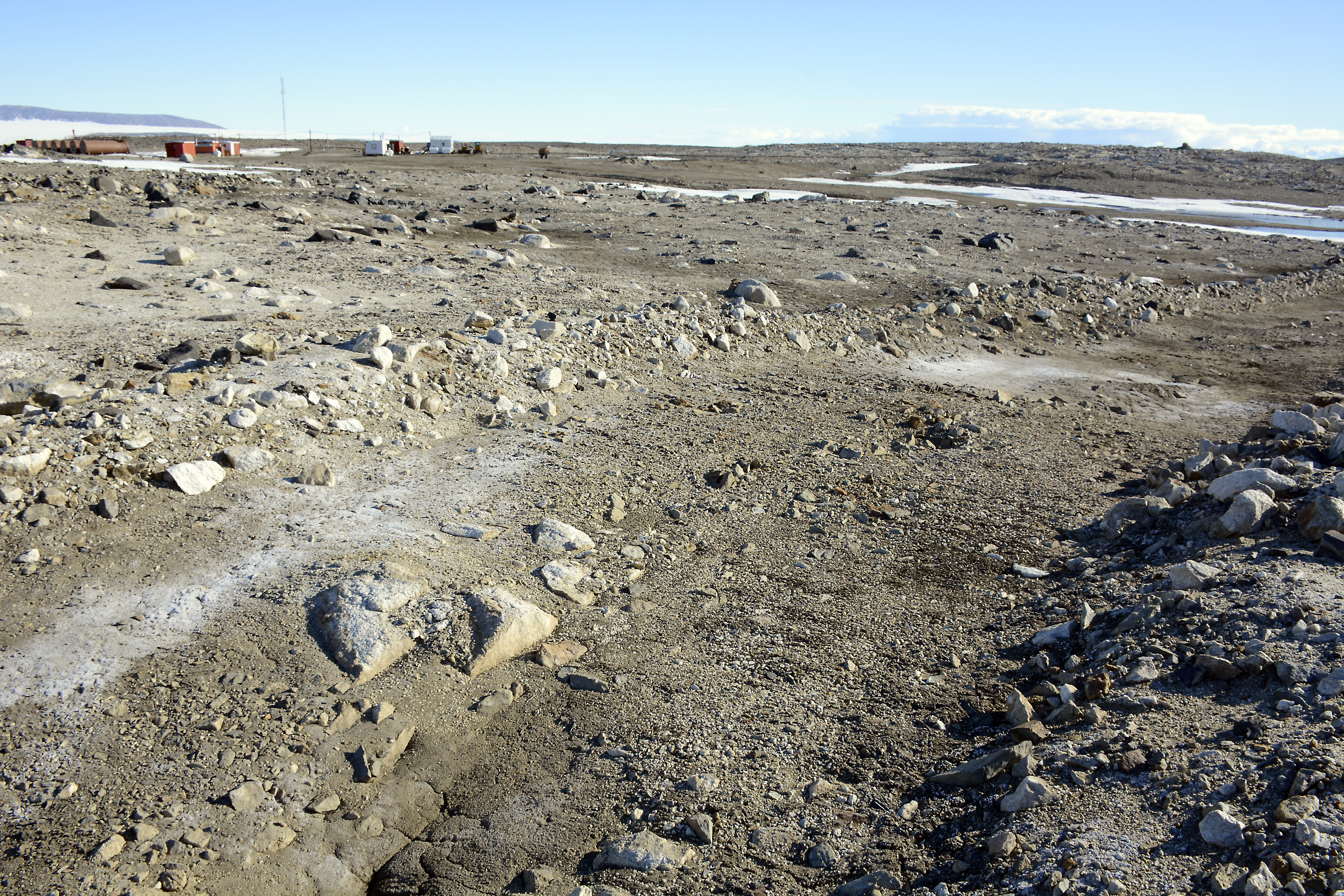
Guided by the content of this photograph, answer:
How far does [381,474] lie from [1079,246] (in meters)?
14.1

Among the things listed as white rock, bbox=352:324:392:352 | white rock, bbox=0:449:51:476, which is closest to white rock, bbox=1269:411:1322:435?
white rock, bbox=352:324:392:352

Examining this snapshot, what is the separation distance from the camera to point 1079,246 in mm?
14766

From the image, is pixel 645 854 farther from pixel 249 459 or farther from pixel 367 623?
pixel 249 459

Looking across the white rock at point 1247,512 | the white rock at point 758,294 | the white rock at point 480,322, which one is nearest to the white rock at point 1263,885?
the white rock at point 1247,512

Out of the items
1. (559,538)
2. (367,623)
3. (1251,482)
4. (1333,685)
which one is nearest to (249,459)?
(367,623)

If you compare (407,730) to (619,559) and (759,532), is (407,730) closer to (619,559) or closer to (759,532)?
(619,559)

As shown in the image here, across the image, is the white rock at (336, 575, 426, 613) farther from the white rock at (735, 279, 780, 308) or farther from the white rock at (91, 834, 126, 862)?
the white rock at (735, 279, 780, 308)

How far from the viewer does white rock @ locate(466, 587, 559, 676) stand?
333cm

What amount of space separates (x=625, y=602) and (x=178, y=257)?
675cm

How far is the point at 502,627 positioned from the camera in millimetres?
3396

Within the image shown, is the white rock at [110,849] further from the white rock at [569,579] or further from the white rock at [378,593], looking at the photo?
the white rock at [569,579]

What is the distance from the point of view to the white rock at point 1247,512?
12.7 ft

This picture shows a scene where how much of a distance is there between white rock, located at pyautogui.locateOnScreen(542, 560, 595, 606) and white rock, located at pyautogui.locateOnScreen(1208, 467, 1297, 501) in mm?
3220

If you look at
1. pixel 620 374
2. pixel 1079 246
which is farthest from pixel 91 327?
pixel 1079 246
